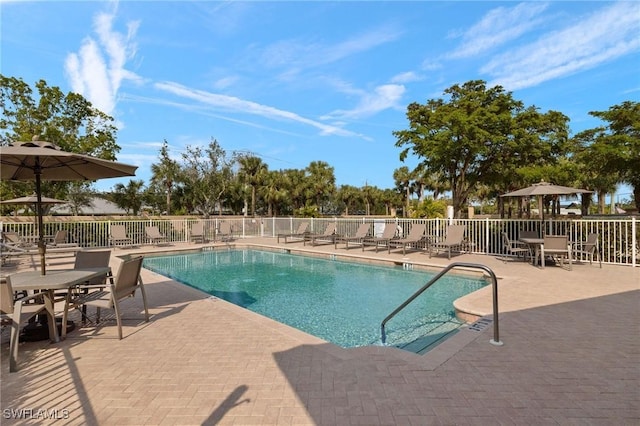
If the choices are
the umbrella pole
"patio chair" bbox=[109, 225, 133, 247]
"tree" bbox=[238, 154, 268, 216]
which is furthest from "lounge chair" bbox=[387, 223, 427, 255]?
"tree" bbox=[238, 154, 268, 216]

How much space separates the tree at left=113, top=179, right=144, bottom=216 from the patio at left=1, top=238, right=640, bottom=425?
143ft

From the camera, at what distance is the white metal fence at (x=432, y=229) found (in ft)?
27.7

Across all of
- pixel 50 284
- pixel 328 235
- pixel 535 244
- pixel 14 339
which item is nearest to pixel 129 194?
pixel 328 235

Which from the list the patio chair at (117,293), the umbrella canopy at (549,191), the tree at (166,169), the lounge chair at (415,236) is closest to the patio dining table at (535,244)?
the umbrella canopy at (549,191)

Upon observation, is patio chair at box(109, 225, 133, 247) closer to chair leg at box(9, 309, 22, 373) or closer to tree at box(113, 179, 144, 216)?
chair leg at box(9, 309, 22, 373)

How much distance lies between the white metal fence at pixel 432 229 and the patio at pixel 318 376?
17.2 feet

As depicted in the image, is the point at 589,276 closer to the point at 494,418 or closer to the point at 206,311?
the point at 494,418

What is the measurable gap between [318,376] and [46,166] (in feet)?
15.4

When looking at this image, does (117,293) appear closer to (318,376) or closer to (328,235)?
(318,376)

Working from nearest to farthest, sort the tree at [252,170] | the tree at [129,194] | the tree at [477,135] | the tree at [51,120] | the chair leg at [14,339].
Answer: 1. the chair leg at [14,339]
2. the tree at [477,135]
3. the tree at [51,120]
4. the tree at [252,170]
5. the tree at [129,194]

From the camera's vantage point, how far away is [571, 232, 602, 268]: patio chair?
26.8 ft

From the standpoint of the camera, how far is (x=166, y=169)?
37.4 meters

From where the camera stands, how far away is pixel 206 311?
4.94 meters

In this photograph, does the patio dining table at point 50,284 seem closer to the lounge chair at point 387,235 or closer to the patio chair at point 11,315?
the patio chair at point 11,315
